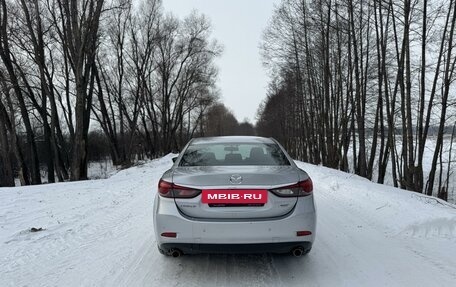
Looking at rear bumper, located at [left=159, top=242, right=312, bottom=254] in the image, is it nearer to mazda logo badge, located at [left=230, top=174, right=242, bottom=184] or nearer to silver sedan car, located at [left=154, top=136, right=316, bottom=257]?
silver sedan car, located at [left=154, top=136, right=316, bottom=257]

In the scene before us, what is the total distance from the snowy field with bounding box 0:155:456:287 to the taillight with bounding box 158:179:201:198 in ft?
2.96

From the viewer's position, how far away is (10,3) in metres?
21.5

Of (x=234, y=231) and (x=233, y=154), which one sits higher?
(x=233, y=154)

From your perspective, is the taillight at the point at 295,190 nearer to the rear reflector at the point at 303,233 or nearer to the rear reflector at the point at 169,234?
the rear reflector at the point at 303,233

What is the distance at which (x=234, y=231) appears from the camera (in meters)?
3.72

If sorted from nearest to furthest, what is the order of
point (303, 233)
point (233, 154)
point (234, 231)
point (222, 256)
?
point (234, 231)
point (303, 233)
point (222, 256)
point (233, 154)

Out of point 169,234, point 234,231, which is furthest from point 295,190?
point 169,234

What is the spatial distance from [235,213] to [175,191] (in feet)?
2.19

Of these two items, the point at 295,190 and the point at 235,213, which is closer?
the point at 235,213

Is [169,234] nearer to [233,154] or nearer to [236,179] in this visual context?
[236,179]

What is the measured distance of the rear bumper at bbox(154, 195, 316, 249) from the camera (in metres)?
3.73

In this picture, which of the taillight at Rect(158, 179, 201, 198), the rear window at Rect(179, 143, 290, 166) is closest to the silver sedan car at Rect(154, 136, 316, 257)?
the taillight at Rect(158, 179, 201, 198)

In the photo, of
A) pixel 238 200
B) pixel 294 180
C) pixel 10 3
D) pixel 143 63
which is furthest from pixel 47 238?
pixel 143 63

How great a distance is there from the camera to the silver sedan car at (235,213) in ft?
12.3
